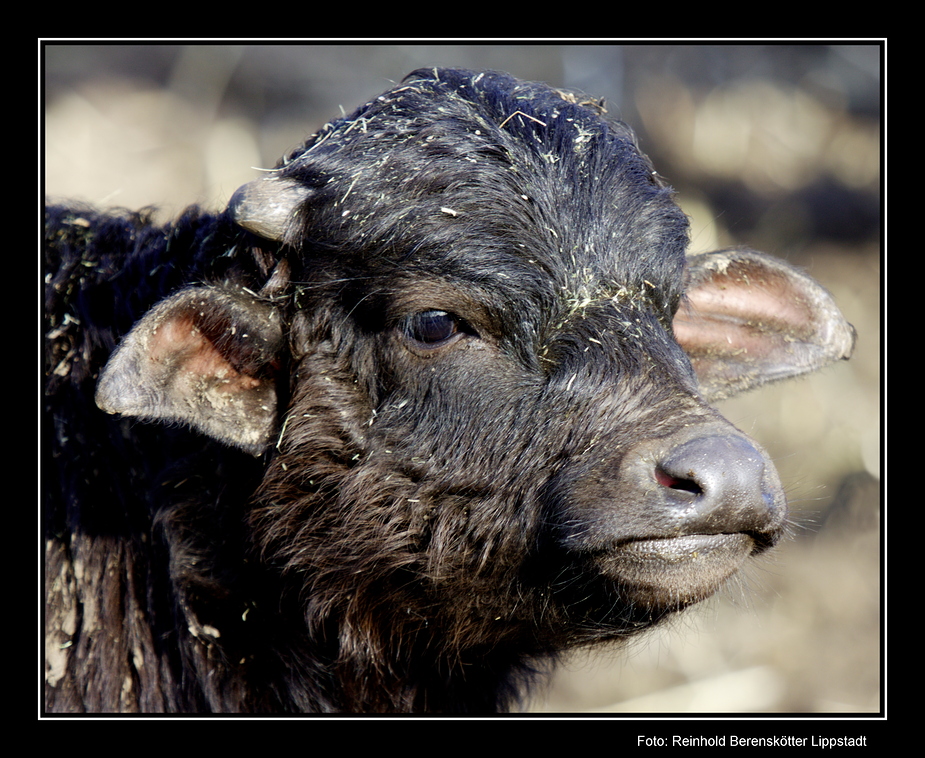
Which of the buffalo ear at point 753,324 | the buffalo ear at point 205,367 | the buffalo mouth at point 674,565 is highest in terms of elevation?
the buffalo ear at point 753,324

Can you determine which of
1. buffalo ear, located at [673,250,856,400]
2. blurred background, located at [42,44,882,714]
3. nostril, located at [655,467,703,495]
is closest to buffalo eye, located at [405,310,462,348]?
nostril, located at [655,467,703,495]

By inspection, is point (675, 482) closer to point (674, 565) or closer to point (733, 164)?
point (674, 565)

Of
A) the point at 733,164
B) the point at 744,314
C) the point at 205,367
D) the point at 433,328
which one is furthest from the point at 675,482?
the point at 733,164

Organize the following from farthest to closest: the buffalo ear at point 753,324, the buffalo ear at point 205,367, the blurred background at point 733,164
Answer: the blurred background at point 733,164, the buffalo ear at point 753,324, the buffalo ear at point 205,367

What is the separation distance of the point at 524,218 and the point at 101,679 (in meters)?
2.62

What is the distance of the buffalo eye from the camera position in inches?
129

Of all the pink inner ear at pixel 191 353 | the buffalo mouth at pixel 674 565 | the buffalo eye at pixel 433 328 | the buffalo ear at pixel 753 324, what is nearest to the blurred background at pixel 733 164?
the buffalo ear at pixel 753 324

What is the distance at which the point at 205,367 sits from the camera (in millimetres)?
3361

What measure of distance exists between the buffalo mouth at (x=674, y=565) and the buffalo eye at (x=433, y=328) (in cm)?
101

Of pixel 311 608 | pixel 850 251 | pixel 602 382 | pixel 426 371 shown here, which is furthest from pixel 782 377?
pixel 850 251

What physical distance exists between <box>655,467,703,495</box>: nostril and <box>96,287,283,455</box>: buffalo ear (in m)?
1.56

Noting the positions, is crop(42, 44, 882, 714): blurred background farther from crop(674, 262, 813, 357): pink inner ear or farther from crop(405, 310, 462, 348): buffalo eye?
crop(405, 310, 462, 348): buffalo eye

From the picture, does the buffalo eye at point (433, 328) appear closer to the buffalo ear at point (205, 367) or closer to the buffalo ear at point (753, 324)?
the buffalo ear at point (205, 367)

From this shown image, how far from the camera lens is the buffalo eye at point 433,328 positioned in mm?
3268
